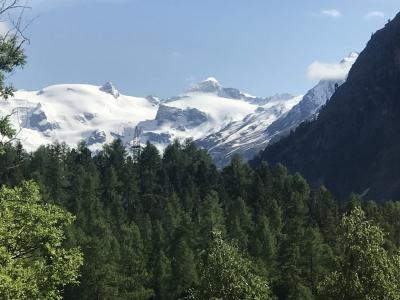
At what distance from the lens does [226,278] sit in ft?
99.8

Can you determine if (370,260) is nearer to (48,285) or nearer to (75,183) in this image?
(48,285)

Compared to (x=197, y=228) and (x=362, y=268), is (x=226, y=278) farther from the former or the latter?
(x=197, y=228)

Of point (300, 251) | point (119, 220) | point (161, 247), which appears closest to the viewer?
point (300, 251)

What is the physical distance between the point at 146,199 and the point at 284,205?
36.1 m

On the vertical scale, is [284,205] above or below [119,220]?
below

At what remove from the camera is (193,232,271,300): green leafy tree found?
98.8ft

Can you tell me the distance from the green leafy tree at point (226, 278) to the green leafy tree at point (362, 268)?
15.3ft

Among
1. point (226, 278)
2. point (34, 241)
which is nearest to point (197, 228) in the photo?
point (226, 278)

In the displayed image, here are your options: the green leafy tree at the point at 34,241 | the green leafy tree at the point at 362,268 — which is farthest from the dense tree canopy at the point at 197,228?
the green leafy tree at the point at 34,241

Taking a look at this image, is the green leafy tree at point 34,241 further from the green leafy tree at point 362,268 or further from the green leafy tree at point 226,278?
the green leafy tree at point 362,268

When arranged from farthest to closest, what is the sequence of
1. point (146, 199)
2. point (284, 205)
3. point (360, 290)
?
point (146, 199) < point (284, 205) < point (360, 290)

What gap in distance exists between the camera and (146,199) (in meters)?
142

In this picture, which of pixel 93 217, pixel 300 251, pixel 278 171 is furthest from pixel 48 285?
pixel 278 171

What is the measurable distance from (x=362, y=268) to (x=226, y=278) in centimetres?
774
